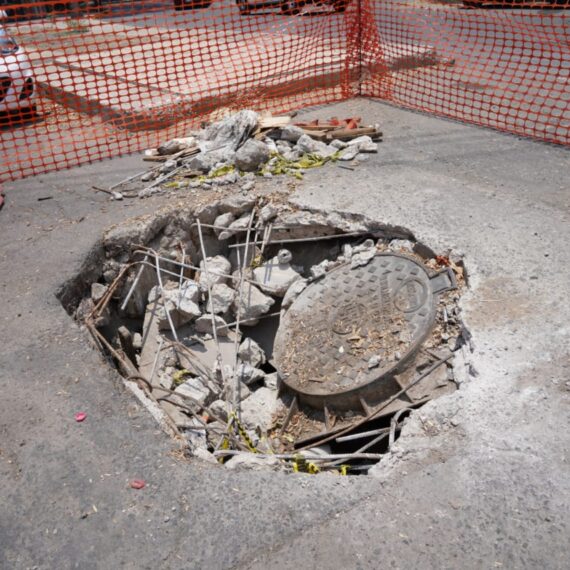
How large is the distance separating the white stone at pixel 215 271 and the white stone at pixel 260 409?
1.10m

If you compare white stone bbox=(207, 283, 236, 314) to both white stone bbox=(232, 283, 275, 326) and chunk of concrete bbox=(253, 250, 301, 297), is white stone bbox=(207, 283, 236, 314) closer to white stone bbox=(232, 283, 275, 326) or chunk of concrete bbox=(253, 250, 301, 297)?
white stone bbox=(232, 283, 275, 326)

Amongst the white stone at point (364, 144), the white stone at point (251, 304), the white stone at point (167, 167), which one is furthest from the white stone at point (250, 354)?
Result: the white stone at point (364, 144)

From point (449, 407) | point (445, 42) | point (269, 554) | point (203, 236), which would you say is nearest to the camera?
point (269, 554)

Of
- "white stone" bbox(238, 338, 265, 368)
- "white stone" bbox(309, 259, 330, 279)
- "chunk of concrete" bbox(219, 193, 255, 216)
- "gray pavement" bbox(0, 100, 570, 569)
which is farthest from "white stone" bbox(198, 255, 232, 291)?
"gray pavement" bbox(0, 100, 570, 569)

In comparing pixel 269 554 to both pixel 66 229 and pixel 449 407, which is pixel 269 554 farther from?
pixel 66 229

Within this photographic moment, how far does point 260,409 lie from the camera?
360 centimetres

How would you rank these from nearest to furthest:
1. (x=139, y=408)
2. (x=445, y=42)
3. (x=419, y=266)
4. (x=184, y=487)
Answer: (x=184, y=487) < (x=139, y=408) < (x=419, y=266) < (x=445, y=42)

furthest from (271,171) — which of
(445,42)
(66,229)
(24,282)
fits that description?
(445,42)

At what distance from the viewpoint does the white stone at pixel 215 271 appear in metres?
4.46

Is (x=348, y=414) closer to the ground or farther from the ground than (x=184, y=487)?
closer to the ground

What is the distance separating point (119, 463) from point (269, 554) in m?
0.83

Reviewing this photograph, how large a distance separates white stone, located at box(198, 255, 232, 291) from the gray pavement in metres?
1.02

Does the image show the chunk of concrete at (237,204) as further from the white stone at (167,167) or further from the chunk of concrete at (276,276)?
the white stone at (167,167)

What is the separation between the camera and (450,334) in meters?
3.18
